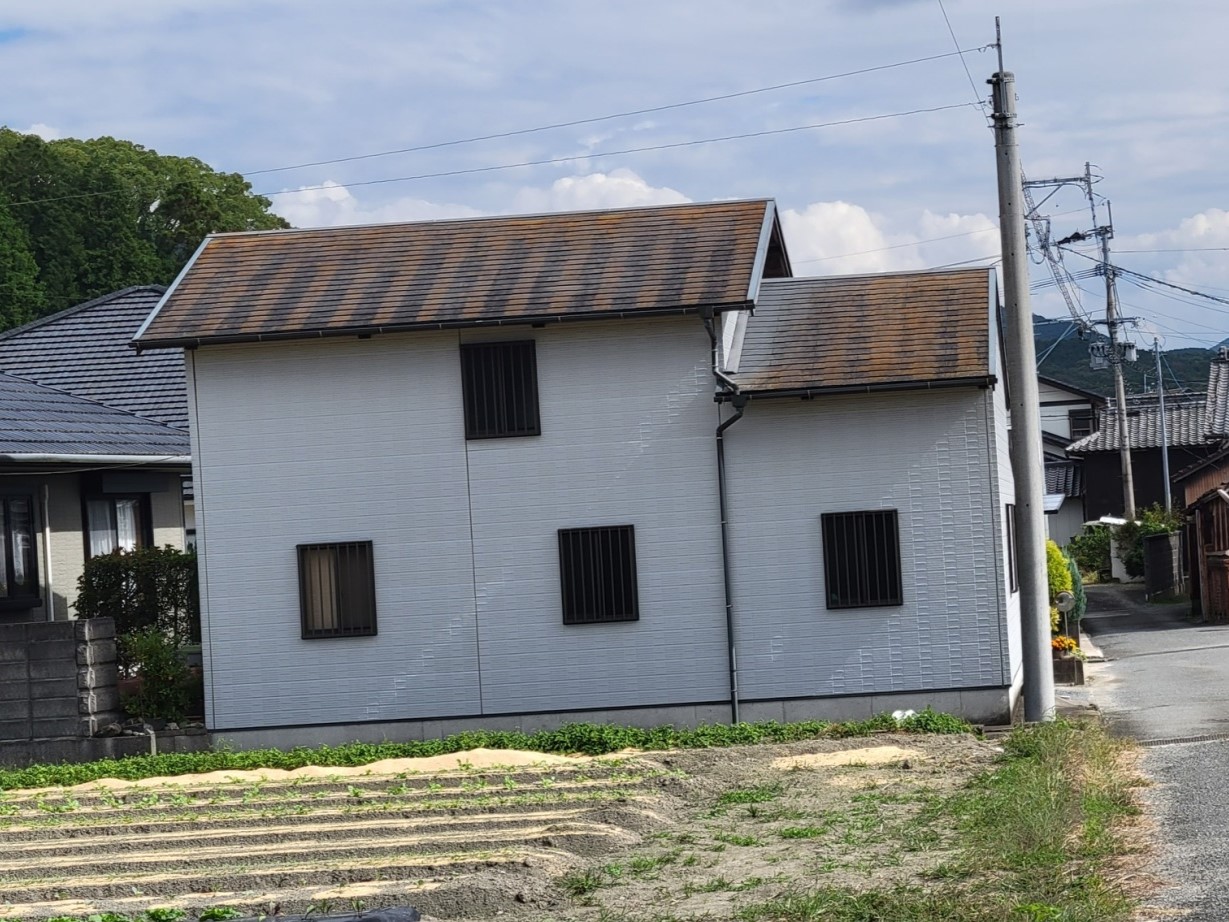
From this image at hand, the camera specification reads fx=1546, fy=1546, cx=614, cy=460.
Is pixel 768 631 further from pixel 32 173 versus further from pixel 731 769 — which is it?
pixel 32 173

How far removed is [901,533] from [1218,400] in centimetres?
3713

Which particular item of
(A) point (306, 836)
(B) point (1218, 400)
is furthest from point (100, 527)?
(B) point (1218, 400)

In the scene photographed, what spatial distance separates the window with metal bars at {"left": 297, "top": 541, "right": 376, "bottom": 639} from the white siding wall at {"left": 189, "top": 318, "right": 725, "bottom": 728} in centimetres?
11

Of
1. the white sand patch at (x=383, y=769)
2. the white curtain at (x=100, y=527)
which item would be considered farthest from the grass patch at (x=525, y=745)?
the white curtain at (x=100, y=527)

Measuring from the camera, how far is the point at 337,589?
56.7 feet

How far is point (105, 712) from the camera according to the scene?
17.3 m

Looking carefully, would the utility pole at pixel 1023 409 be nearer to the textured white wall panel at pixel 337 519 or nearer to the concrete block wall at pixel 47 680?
the textured white wall panel at pixel 337 519

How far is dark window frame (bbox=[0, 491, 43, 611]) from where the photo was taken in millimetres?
19172

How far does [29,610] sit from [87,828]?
7.64 meters

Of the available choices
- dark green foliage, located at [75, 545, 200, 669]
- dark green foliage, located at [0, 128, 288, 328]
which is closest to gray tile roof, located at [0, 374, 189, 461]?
dark green foliage, located at [75, 545, 200, 669]

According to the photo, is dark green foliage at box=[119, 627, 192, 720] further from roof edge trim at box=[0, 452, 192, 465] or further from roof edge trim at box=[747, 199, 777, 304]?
roof edge trim at box=[747, 199, 777, 304]

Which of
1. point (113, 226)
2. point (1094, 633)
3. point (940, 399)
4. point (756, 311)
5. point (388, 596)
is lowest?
point (1094, 633)

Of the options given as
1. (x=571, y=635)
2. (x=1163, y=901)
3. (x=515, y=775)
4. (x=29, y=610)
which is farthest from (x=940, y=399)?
(x=29, y=610)

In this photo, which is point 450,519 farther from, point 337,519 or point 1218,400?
point 1218,400
